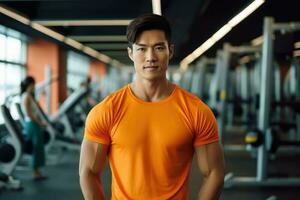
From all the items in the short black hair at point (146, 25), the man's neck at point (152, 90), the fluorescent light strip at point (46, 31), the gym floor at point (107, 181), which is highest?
the fluorescent light strip at point (46, 31)

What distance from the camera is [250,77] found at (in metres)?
8.46

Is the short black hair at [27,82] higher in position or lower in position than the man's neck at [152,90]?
higher

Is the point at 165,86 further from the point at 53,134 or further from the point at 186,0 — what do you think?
the point at 53,134

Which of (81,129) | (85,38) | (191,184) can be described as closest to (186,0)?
(191,184)

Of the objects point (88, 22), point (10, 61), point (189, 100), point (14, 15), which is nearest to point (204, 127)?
point (189, 100)

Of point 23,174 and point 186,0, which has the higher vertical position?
point 186,0

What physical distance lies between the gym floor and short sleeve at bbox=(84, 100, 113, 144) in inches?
A: 103

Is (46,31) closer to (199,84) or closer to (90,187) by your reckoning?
(199,84)

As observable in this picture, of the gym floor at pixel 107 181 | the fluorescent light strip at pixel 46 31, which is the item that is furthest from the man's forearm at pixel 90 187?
the fluorescent light strip at pixel 46 31

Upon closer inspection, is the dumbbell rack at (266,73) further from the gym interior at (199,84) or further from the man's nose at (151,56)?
the man's nose at (151,56)

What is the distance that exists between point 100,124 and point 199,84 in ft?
23.9

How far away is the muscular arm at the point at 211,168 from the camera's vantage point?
38.4 inches

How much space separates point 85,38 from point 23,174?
4.53 meters

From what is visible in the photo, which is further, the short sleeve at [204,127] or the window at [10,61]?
the window at [10,61]
